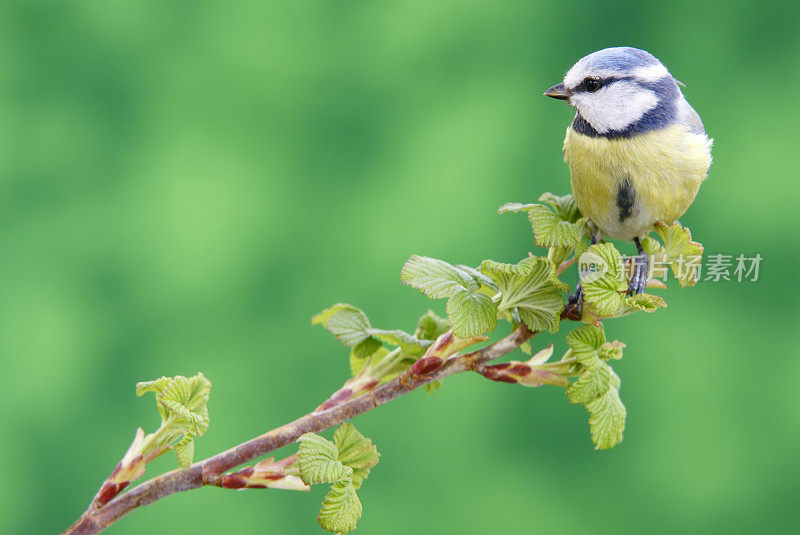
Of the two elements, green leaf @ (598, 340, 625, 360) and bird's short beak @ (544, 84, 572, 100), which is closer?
green leaf @ (598, 340, 625, 360)

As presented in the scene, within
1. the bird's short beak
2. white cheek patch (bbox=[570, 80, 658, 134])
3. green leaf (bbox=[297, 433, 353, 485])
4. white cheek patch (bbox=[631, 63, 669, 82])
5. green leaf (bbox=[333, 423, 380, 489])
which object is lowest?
green leaf (bbox=[333, 423, 380, 489])

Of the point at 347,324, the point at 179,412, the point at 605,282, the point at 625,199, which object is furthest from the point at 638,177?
the point at 179,412

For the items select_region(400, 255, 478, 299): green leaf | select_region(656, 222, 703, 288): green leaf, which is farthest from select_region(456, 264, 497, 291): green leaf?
select_region(656, 222, 703, 288): green leaf

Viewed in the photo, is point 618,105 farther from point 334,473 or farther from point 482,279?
point 334,473

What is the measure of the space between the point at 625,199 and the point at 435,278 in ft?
0.50

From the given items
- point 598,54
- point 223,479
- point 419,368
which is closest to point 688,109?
point 598,54

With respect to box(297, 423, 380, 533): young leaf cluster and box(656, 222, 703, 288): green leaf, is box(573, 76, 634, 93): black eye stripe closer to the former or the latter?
box(656, 222, 703, 288): green leaf

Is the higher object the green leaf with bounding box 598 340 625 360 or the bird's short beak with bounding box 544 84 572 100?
the bird's short beak with bounding box 544 84 572 100

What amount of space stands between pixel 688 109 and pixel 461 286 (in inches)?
9.8

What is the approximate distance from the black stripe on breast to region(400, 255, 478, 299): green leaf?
12 cm

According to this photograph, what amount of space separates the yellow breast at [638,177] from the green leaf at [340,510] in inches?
9.6

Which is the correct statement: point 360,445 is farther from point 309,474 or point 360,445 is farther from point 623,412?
point 623,412

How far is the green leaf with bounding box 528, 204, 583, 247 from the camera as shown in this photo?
42cm

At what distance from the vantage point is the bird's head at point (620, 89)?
0.50 m
